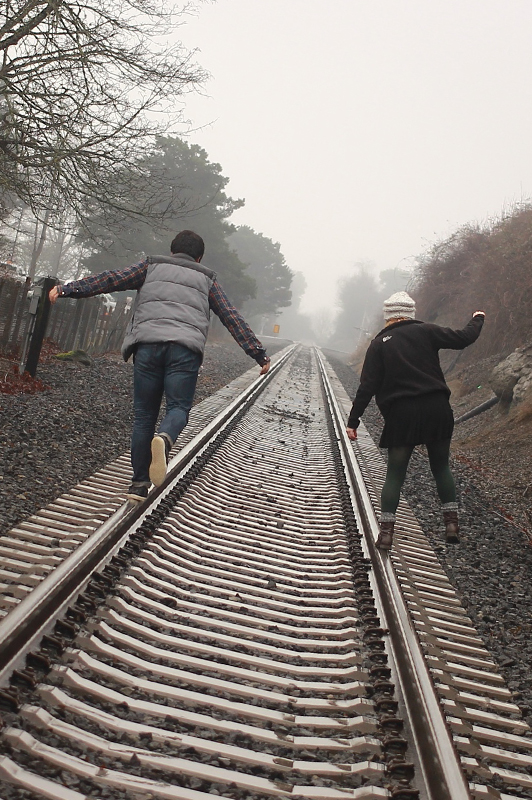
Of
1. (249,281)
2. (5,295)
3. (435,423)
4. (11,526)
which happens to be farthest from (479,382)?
(249,281)

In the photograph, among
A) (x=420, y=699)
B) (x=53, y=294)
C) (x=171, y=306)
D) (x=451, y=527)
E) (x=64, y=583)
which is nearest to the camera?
(x=420, y=699)

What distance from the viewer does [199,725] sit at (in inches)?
90.9

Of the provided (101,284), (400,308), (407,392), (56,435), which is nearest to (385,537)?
(407,392)

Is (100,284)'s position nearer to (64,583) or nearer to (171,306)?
(171,306)

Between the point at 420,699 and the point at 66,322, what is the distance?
1294 centimetres

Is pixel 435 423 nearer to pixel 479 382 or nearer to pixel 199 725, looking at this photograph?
pixel 199 725

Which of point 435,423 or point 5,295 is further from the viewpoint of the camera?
point 5,295

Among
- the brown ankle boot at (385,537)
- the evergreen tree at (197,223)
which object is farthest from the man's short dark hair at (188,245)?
the evergreen tree at (197,223)

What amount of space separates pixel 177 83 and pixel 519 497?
7793 mm

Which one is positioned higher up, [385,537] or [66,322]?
[66,322]

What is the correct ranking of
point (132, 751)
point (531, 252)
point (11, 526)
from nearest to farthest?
point (132, 751), point (11, 526), point (531, 252)

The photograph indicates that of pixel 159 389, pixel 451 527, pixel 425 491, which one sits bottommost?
pixel 425 491

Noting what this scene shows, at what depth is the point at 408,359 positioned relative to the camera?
4875mm

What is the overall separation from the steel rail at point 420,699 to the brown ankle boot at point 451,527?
69cm
